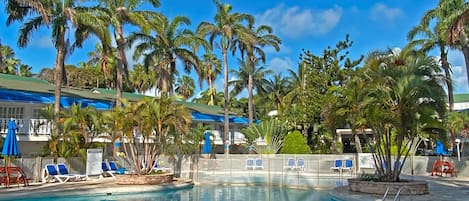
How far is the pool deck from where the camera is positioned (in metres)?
15.3

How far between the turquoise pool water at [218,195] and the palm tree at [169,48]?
1374 centimetres

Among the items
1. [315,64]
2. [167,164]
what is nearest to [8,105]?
[167,164]

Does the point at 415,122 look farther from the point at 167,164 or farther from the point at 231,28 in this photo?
the point at 231,28

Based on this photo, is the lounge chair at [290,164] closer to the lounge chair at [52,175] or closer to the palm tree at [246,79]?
the lounge chair at [52,175]

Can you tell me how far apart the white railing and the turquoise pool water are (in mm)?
9296

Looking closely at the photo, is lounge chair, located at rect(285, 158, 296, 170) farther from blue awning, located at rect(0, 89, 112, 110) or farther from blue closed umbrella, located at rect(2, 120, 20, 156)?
blue closed umbrella, located at rect(2, 120, 20, 156)

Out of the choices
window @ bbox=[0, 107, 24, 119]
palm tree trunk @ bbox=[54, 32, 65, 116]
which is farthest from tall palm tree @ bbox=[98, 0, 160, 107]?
window @ bbox=[0, 107, 24, 119]

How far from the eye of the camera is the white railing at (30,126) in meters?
24.5

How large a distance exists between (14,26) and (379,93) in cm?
Answer: 1985

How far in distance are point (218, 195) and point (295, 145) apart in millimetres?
14986

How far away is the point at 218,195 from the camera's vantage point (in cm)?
1792

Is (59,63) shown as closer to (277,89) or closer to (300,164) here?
(300,164)

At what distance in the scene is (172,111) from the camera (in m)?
20.9

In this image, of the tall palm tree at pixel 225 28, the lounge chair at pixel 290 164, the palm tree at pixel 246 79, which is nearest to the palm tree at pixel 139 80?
the palm tree at pixel 246 79
